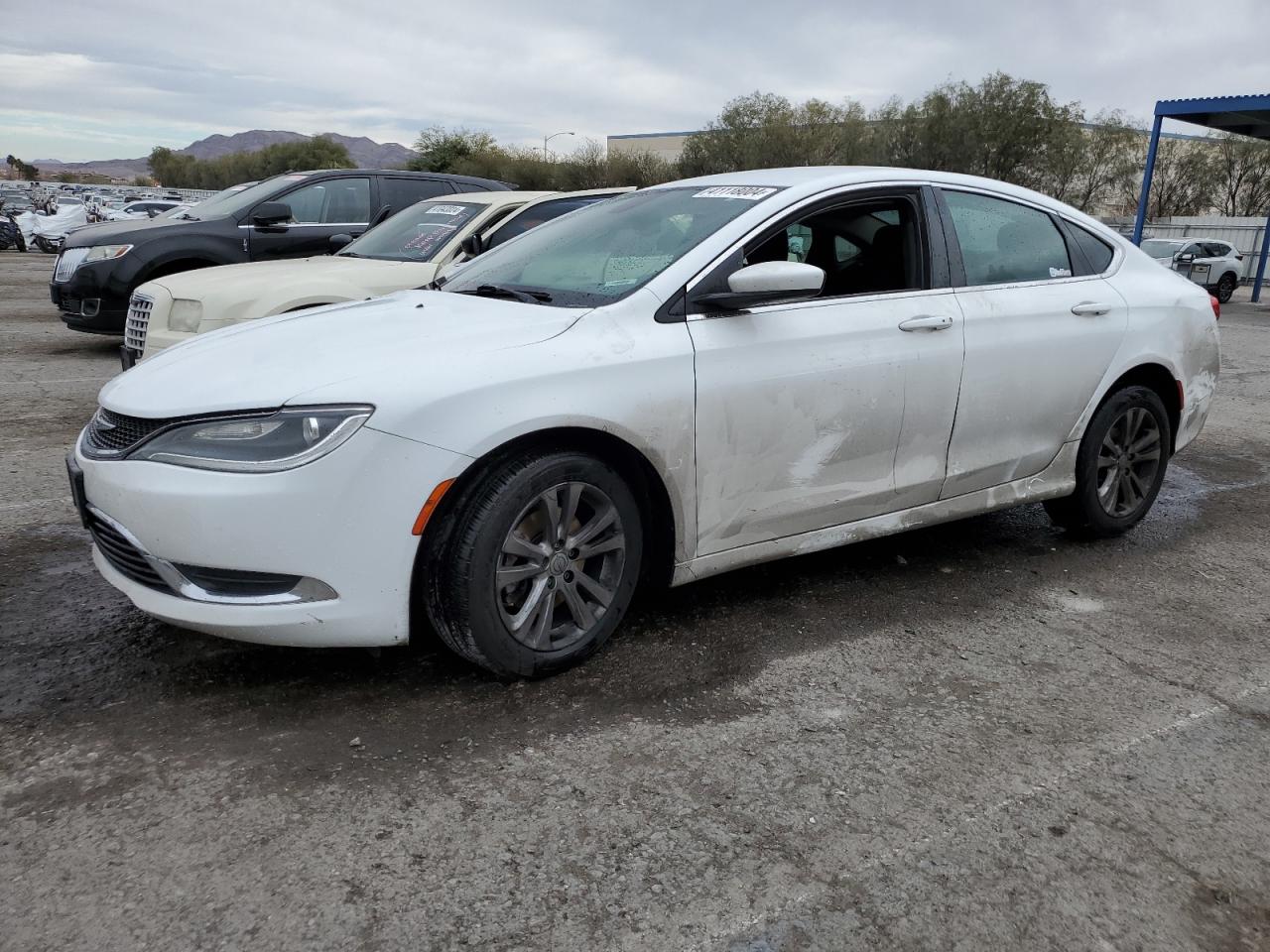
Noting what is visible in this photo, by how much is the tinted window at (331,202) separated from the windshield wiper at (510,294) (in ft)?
21.0

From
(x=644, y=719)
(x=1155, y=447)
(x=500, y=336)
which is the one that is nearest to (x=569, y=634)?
(x=644, y=719)

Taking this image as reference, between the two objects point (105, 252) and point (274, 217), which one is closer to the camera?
point (274, 217)

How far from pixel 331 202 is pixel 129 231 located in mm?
1825

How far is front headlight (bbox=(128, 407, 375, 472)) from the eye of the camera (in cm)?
280

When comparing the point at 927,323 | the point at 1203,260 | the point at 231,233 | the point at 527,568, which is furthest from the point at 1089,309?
the point at 1203,260

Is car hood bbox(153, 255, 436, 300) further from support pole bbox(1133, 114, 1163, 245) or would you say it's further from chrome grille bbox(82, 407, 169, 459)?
support pole bbox(1133, 114, 1163, 245)

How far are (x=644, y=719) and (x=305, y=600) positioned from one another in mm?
1037

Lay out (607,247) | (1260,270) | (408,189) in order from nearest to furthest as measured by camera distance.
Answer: (607,247)
(408,189)
(1260,270)

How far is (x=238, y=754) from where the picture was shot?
280 centimetres

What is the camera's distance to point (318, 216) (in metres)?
9.72

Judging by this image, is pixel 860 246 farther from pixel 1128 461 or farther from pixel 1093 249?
pixel 1128 461

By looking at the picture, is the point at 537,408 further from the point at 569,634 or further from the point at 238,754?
the point at 238,754

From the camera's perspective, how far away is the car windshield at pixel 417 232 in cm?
730

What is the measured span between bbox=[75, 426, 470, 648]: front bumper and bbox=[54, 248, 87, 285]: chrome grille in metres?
7.66
